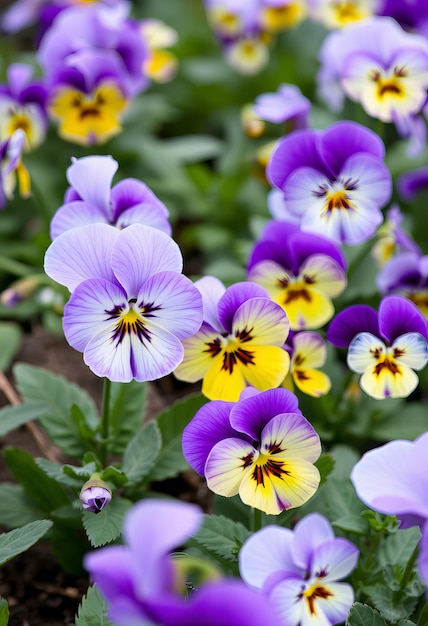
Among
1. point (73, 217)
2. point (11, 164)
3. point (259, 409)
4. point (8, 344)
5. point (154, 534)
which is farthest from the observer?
point (8, 344)

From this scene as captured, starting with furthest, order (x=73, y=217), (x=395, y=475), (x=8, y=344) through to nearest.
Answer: (x=8, y=344) → (x=73, y=217) → (x=395, y=475)

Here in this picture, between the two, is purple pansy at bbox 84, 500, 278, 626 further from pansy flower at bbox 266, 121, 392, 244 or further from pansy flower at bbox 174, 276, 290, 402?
pansy flower at bbox 266, 121, 392, 244

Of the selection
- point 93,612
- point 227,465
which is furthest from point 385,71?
point 93,612

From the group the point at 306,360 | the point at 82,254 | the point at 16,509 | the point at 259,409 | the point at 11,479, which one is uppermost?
the point at 82,254

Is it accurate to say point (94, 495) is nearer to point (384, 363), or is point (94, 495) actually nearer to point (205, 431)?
point (205, 431)

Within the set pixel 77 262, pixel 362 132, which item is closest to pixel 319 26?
pixel 362 132

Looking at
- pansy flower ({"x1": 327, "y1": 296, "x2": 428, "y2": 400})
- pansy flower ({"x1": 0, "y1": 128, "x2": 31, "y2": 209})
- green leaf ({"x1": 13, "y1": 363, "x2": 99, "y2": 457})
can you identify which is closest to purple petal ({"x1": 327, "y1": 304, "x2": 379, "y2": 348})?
pansy flower ({"x1": 327, "y1": 296, "x2": 428, "y2": 400})

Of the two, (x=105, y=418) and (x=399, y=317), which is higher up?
(x=399, y=317)

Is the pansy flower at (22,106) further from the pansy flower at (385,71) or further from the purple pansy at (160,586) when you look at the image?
the purple pansy at (160,586)
